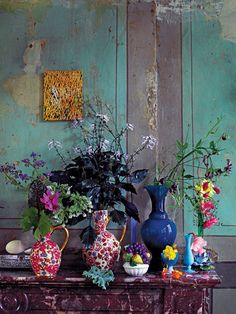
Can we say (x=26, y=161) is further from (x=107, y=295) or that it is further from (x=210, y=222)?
(x=210, y=222)

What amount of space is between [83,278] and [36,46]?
146 centimetres

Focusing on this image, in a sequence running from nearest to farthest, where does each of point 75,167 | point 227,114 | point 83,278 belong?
point 83,278 → point 75,167 → point 227,114

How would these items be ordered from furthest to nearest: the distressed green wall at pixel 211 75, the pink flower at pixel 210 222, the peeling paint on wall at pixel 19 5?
the peeling paint on wall at pixel 19 5 → the distressed green wall at pixel 211 75 → the pink flower at pixel 210 222

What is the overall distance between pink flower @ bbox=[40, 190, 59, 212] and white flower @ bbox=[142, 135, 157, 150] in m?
0.70

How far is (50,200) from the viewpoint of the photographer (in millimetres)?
2543

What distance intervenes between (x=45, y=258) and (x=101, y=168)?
1.85 ft

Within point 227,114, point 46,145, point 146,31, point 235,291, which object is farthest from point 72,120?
point 235,291

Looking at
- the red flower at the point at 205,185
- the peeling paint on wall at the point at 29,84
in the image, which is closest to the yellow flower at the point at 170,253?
the red flower at the point at 205,185

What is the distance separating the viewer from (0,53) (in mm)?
3143

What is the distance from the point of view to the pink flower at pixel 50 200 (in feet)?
8.32

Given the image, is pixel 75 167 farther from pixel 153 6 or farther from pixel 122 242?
pixel 153 6

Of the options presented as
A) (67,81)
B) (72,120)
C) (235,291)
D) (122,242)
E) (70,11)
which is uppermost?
(70,11)

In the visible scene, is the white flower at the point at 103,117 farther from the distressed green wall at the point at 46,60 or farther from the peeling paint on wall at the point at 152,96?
the peeling paint on wall at the point at 152,96

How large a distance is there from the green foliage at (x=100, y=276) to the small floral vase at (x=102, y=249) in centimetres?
8
